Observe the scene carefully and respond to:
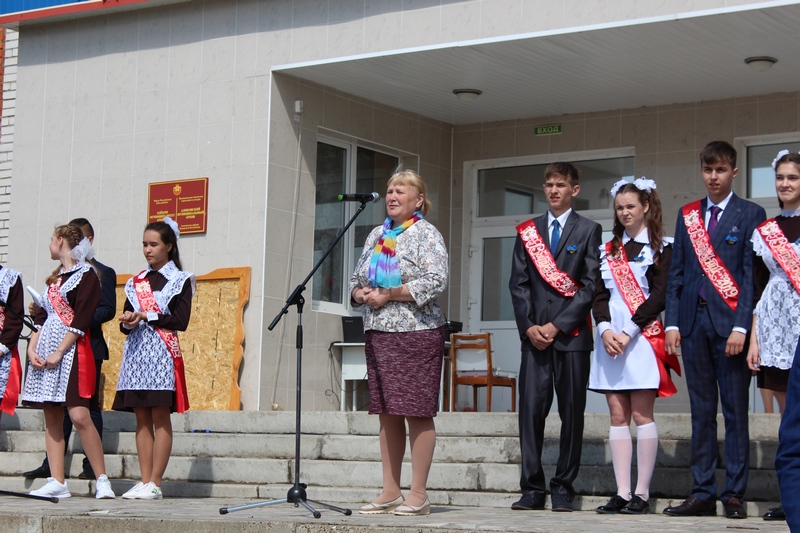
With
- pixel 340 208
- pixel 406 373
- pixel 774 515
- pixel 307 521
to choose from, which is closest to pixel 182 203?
pixel 340 208

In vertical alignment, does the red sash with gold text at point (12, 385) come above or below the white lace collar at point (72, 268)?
below

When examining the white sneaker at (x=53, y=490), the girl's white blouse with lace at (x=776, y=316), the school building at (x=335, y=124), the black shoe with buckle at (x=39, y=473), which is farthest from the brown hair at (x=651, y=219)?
the black shoe with buckle at (x=39, y=473)

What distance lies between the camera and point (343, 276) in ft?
37.2

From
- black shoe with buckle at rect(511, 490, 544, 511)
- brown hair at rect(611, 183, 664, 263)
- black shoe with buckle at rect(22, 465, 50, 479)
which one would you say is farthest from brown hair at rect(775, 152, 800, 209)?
black shoe with buckle at rect(22, 465, 50, 479)

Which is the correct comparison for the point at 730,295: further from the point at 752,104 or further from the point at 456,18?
the point at 752,104

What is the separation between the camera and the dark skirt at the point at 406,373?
18.7 ft

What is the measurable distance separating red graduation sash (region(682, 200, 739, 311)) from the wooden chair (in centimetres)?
463

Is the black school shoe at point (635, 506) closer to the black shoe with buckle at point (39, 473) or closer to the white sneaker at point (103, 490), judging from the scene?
the white sneaker at point (103, 490)

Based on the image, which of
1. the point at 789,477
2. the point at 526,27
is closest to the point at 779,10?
the point at 526,27

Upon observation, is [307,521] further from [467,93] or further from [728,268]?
[467,93]

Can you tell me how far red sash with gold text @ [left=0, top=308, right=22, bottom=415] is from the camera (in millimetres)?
7496

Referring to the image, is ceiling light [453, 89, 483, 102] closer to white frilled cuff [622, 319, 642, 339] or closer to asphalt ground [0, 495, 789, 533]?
white frilled cuff [622, 319, 642, 339]

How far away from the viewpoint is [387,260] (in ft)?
19.3

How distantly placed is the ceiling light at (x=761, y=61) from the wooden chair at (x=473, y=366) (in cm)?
319
